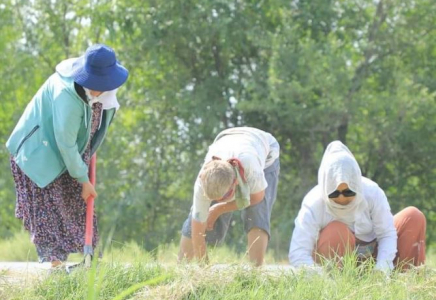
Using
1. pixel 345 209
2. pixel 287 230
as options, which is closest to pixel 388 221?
pixel 345 209

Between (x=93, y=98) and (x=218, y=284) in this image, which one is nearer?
(x=218, y=284)

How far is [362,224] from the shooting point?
21.6ft

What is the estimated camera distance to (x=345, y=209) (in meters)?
6.52

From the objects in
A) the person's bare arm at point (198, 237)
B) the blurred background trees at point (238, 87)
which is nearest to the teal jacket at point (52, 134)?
the person's bare arm at point (198, 237)

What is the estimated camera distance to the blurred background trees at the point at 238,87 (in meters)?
13.5

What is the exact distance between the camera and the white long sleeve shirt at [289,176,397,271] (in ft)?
21.0

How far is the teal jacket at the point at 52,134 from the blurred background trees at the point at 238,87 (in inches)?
278

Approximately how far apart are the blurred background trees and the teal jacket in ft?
23.2

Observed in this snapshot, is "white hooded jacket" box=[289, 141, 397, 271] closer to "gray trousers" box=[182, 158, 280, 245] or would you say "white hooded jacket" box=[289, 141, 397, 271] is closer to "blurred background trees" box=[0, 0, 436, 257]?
"gray trousers" box=[182, 158, 280, 245]

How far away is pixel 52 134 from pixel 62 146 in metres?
0.20

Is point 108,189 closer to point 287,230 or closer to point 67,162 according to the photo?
point 287,230

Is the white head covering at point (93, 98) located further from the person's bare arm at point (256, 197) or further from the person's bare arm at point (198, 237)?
the person's bare arm at point (256, 197)

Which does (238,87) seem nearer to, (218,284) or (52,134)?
(52,134)

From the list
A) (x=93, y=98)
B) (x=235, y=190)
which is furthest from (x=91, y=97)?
(x=235, y=190)
